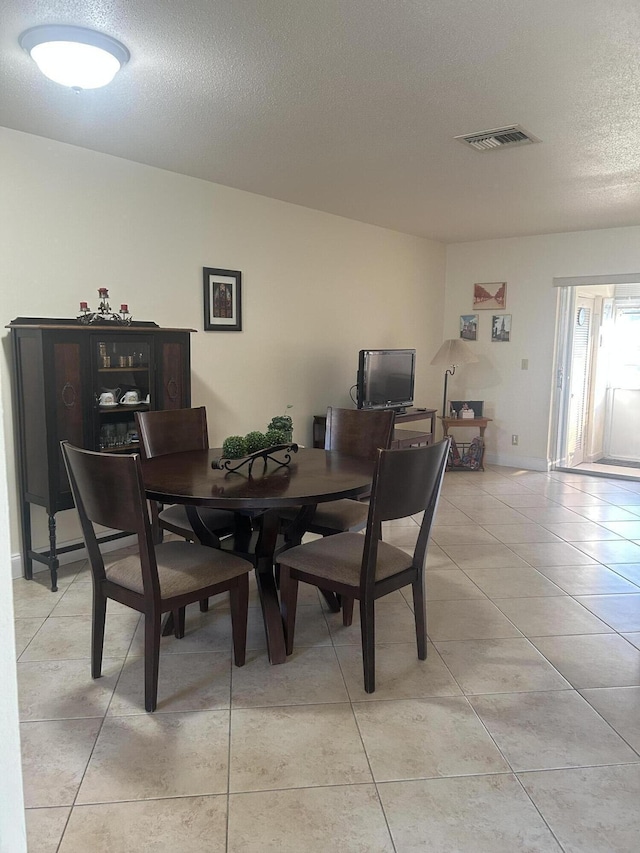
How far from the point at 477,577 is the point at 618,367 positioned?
4696 millimetres

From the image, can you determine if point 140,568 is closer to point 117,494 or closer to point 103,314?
point 117,494

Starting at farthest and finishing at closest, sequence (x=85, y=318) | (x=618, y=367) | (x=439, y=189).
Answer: (x=618, y=367) < (x=439, y=189) < (x=85, y=318)

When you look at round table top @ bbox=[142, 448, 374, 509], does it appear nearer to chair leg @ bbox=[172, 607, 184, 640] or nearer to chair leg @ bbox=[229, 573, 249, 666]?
chair leg @ bbox=[229, 573, 249, 666]

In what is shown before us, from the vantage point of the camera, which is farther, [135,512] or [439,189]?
[439,189]

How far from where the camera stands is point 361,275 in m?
5.70

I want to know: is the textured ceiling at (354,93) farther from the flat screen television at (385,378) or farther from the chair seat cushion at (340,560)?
the chair seat cushion at (340,560)

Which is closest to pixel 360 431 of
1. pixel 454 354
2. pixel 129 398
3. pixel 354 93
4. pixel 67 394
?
pixel 129 398

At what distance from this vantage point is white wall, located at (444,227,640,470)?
6.07 metres

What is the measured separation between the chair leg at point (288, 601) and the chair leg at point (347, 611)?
1.08 ft

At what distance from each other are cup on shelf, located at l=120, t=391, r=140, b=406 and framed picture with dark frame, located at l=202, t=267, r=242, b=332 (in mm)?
917

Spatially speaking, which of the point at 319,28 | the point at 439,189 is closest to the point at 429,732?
the point at 319,28

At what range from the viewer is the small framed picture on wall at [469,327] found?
271 inches

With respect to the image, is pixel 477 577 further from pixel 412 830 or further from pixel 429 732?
pixel 412 830

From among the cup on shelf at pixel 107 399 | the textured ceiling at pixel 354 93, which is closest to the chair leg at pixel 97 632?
the cup on shelf at pixel 107 399
